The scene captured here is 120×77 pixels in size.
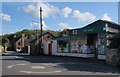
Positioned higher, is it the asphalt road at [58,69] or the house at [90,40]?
the house at [90,40]

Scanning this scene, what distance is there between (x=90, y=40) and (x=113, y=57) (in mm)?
12120

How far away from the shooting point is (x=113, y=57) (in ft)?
89.2

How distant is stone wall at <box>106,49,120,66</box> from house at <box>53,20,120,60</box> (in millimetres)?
1880

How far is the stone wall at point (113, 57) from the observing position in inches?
1041

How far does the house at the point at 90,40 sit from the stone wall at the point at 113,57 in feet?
6.17

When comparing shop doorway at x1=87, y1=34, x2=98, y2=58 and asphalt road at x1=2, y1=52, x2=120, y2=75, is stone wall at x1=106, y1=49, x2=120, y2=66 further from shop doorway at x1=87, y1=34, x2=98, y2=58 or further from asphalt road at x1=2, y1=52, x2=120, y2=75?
shop doorway at x1=87, y1=34, x2=98, y2=58

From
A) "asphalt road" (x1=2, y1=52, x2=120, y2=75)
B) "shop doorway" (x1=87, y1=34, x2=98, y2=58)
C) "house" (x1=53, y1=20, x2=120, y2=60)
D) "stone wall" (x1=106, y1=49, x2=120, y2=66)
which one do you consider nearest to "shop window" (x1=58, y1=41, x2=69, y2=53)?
"house" (x1=53, y1=20, x2=120, y2=60)

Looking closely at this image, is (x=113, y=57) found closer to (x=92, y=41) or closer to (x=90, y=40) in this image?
(x=92, y=41)

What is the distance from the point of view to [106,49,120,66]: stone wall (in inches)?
1041

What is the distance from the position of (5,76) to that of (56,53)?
33.7 meters

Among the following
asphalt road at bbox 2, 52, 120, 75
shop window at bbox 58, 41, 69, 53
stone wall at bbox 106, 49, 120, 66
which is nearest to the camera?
asphalt road at bbox 2, 52, 120, 75

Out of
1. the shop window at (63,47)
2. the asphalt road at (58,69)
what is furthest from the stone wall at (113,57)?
the shop window at (63,47)

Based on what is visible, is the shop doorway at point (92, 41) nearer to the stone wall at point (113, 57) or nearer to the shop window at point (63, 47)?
the shop window at point (63, 47)

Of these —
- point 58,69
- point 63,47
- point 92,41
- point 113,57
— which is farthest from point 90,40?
point 58,69
